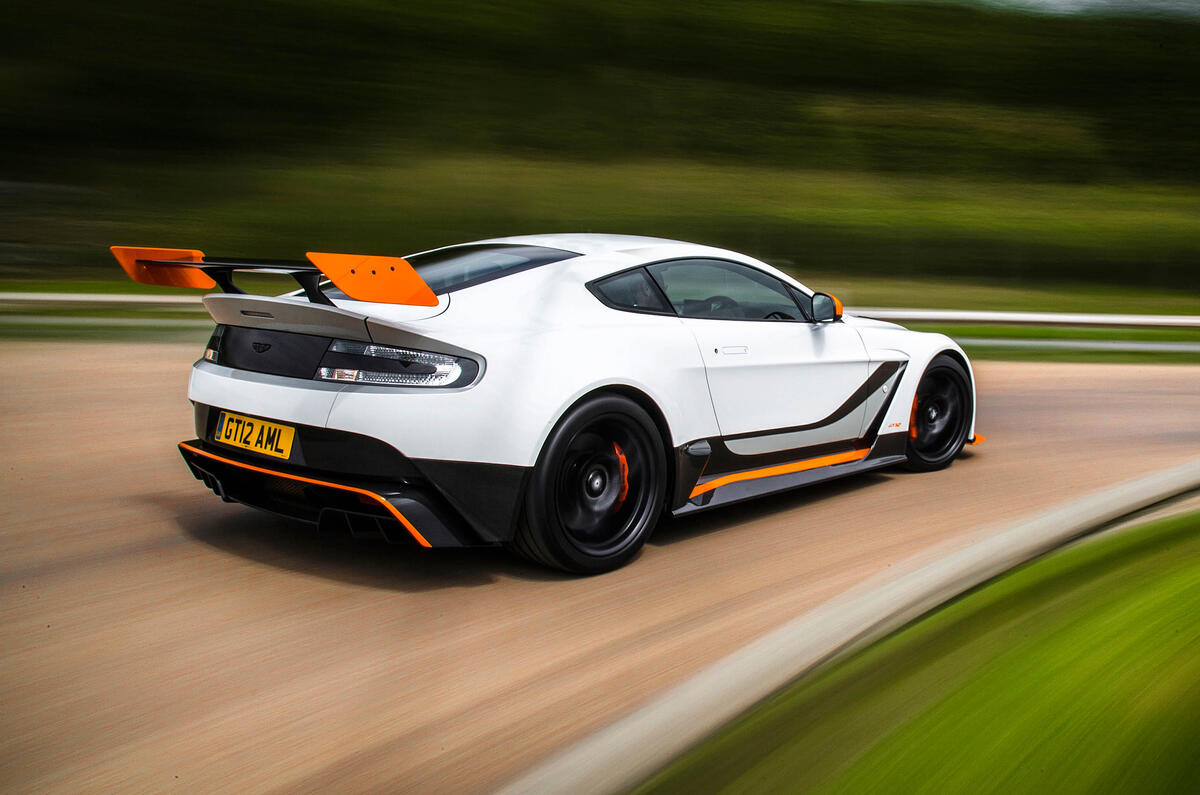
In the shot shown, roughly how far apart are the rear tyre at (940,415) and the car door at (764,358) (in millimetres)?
720

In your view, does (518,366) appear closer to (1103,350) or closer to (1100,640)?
(1100,640)

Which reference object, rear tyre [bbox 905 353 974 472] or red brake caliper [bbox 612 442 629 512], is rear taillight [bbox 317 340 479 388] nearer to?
red brake caliper [bbox 612 442 629 512]

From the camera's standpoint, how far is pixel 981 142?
44.1 m

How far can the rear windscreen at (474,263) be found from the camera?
4273 millimetres

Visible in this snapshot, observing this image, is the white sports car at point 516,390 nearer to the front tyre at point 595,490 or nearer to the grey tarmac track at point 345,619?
the front tyre at point 595,490

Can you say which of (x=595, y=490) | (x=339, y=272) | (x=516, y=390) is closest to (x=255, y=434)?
(x=339, y=272)

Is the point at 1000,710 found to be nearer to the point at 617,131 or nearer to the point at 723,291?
the point at 723,291

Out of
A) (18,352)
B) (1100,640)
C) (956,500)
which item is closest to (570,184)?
(18,352)

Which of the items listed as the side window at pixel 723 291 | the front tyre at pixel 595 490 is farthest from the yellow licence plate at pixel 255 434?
the side window at pixel 723 291

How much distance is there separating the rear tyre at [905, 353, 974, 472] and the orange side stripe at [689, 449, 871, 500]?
2.11 ft

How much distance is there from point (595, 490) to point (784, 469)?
1.18 metres

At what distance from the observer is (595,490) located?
4137mm

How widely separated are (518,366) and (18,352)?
8.82 m

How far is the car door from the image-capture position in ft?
15.1
